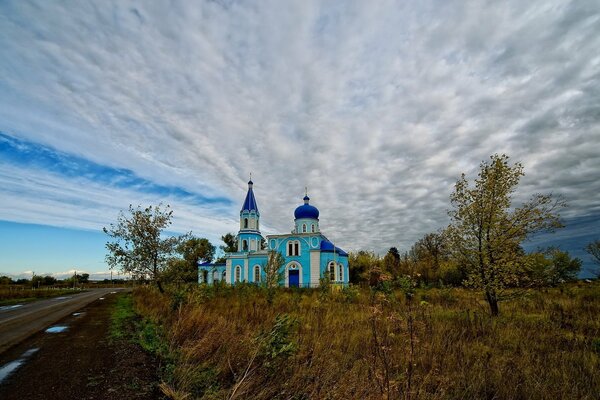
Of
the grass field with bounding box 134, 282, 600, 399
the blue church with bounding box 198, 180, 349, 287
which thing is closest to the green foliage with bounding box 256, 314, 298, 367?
the grass field with bounding box 134, 282, 600, 399

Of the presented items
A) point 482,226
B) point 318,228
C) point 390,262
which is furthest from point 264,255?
point 482,226

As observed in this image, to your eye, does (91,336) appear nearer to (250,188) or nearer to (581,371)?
(581,371)

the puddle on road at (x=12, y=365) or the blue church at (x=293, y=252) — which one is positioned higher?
the blue church at (x=293, y=252)

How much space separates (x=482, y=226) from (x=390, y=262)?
135ft

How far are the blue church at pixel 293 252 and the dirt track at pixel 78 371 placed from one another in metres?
32.6

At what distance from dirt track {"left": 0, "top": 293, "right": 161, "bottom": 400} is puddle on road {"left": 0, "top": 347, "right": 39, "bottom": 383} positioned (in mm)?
19

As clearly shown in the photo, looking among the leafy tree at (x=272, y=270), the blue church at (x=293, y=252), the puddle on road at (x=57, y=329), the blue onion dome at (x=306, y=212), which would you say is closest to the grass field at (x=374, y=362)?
the puddle on road at (x=57, y=329)

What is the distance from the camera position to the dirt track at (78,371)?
4.02m

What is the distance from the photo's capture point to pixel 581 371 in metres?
4.93

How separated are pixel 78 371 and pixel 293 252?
36491 millimetres

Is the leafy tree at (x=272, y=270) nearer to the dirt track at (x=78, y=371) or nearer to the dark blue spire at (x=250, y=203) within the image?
the dirt track at (x=78, y=371)

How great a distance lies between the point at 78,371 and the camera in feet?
16.1

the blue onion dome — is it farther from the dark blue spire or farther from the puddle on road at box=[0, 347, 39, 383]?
the puddle on road at box=[0, 347, 39, 383]

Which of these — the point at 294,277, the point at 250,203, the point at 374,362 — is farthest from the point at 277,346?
the point at 250,203
